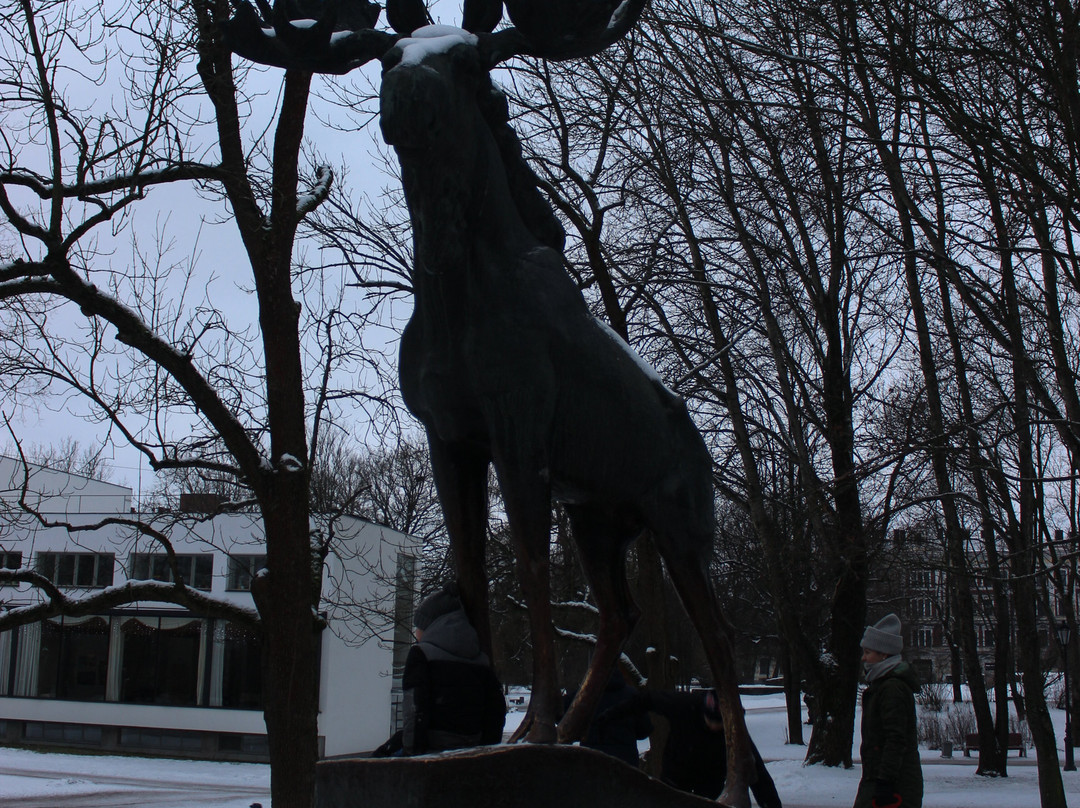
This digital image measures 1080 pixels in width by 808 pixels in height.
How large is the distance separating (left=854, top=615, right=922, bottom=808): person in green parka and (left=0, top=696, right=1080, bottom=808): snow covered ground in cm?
1147

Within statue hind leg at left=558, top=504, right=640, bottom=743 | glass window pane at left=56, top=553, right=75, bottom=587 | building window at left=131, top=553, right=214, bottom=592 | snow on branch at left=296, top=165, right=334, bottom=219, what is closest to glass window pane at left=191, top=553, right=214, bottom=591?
building window at left=131, top=553, right=214, bottom=592

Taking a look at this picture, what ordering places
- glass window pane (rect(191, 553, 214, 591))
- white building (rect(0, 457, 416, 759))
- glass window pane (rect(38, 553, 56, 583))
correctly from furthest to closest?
glass window pane (rect(191, 553, 214, 591))
glass window pane (rect(38, 553, 56, 583))
white building (rect(0, 457, 416, 759))

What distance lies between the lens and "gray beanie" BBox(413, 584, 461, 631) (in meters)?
3.23

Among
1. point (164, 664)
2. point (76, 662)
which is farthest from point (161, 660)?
point (76, 662)

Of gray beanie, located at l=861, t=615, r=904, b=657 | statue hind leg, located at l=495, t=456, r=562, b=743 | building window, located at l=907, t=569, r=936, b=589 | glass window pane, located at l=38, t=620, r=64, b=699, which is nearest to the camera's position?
statue hind leg, located at l=495, t=456, r=562, b=743

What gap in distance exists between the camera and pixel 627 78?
1252cm

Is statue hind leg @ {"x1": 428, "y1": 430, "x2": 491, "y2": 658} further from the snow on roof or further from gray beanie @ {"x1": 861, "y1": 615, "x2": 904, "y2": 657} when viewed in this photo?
gray beanie @ {"x1": 861, "y1": 615, "x2": 904, "y2": 657}

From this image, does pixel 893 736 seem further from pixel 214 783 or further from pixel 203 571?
pixel 203 571

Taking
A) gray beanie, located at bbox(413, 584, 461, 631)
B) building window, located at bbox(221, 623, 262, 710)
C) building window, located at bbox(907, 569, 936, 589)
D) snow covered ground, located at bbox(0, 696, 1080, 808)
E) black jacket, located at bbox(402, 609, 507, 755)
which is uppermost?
building window, located at bbox(907, 569, 936, 589)

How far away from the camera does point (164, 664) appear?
29594 mm

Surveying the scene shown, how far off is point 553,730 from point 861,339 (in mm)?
13767

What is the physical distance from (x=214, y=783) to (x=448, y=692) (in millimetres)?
21347

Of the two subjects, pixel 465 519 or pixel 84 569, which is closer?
pixel 465 519

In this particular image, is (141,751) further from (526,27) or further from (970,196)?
(526,27)
